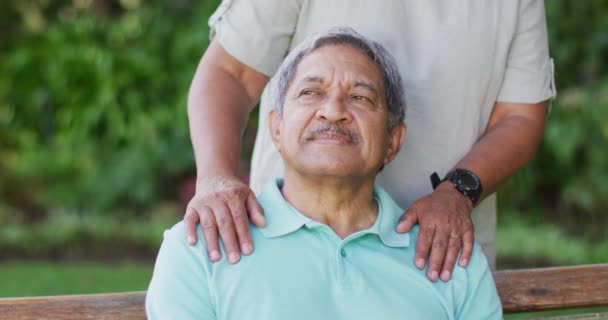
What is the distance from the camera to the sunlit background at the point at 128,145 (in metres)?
6.66

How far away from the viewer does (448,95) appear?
252 centimetres

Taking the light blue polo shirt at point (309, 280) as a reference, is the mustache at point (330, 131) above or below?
above

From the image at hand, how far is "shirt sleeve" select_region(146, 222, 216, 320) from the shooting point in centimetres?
209

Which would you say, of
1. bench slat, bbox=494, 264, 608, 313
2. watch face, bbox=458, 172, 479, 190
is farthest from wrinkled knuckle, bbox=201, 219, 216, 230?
bench slat, bbox=494, 264, 608, 313

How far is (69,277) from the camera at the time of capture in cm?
→ 619

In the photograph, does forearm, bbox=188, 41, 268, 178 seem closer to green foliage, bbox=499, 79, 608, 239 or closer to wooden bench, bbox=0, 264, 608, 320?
wooden bench, bbox=0, 264, 608, 320

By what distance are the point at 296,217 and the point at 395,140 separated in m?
0.36

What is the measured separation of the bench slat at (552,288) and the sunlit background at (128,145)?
3523mm

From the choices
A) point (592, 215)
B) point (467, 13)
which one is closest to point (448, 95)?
point (467, 13)

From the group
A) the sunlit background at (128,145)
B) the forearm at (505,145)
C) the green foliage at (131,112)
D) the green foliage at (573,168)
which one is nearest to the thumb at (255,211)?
the forearm at (505,145)

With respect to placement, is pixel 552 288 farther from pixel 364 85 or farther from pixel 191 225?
pixel 191 225

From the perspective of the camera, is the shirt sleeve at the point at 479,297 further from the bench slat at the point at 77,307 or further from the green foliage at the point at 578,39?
the green foliage at the point at 578,39

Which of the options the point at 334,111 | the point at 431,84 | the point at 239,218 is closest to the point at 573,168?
the point at 431,84

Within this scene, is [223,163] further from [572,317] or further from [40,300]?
[572,317]
